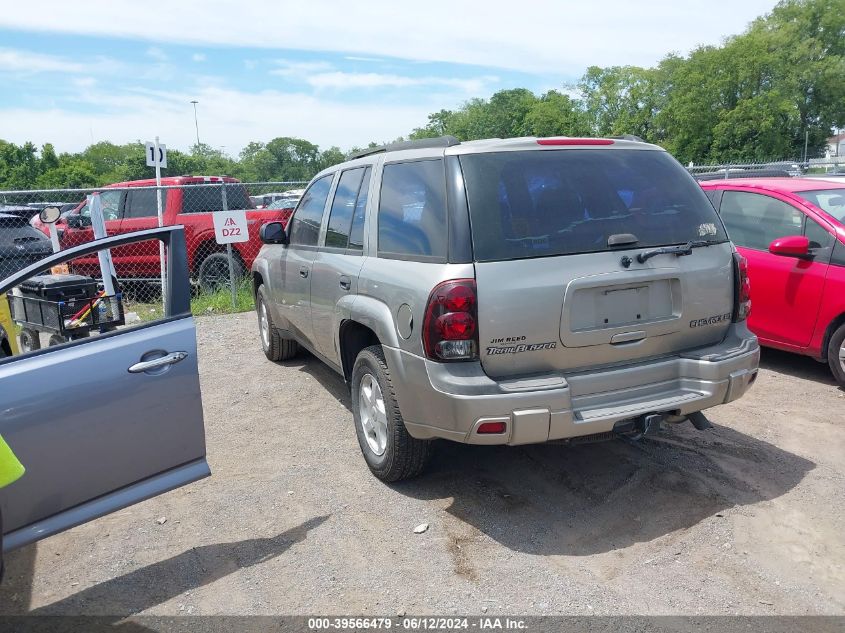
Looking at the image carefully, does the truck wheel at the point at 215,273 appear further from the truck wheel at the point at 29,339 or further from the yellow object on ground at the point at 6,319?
the yellow object on ground at the point at 6,319

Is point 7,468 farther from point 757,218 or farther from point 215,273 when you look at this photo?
point 215,273

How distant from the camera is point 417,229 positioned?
143 inches

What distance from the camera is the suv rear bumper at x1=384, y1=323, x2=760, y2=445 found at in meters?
3.19

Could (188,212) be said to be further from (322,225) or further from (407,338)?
(407,338)

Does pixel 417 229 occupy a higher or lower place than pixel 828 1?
lower

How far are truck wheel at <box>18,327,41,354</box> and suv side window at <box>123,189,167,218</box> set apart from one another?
4.65m

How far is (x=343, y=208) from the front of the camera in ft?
15.5

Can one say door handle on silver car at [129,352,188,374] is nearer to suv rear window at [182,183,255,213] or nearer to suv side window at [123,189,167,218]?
suv rear window at [182,183,255,213]

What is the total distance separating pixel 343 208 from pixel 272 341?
8.40 feet

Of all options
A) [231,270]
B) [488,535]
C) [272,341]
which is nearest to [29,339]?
[272,341]

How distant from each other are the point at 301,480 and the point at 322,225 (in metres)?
1.85

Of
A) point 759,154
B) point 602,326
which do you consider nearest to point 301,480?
point 602,326

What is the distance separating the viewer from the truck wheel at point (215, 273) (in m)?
10.7

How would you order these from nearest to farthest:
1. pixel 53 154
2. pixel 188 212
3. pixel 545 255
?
pixel 545 255 → pixel 188 212 → pixel 53 154
